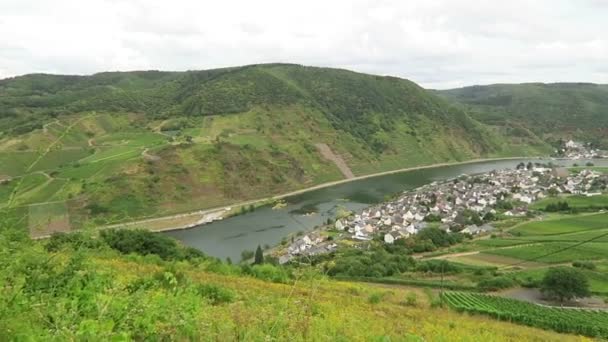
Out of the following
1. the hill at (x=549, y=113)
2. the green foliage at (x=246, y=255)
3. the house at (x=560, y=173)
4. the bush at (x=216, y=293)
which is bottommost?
the green foliage at (x=246, y=255)

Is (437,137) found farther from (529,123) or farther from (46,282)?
(46,282)

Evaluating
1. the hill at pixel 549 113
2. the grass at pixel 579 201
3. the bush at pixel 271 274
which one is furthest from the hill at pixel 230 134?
the grass at pixel 579 201

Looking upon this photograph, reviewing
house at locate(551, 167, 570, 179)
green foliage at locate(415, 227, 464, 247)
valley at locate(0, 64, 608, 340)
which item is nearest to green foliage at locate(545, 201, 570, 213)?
valley at locate(0, 64, 608, 340)

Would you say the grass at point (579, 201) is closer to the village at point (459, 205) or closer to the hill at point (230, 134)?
the village at point (459, 205)

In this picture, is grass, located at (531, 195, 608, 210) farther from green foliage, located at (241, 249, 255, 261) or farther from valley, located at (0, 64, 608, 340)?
green foliage, located at (241, 249, 255, 261)

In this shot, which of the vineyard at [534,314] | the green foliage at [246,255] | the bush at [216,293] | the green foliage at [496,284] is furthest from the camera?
the green foliage at [246,255]

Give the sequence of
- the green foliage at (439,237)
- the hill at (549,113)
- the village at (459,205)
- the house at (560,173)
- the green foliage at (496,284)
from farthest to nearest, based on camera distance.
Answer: the hill at (549,113) < the house at (560,173) < the village at (459,205) < the green foliage at (439,237) < the green foliage at (496,284)
